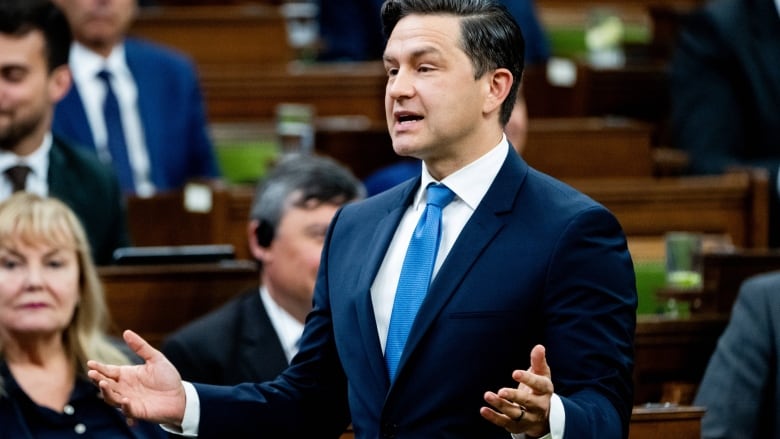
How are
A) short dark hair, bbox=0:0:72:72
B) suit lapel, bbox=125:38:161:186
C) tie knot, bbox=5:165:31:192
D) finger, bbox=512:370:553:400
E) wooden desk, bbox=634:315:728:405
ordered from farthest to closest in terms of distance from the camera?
suit lapel, bbox=125:38:161:186
short dark hair, bbox=0:0:72:72
tie knot, bbox=5:165:31:192
wooden desk, bbox=634:315:728:405
finger, bbox=512:370:553:400

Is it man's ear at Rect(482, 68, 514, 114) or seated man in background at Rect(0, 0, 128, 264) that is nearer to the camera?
man's ear at Rect(482, 68, 514, 114)

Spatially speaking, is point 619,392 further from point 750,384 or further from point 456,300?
point 750,384

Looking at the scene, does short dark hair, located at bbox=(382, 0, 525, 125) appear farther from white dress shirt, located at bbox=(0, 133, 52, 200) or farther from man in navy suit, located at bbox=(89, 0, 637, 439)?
white dress shirt, located at bbox=(0, 133, 52, 200)

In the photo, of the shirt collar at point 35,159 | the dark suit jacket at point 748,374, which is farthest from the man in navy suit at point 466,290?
the shirt collar at point 35,159

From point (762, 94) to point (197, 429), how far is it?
3.52m

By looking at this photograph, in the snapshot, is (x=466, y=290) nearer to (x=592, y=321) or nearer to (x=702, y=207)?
(x=592, y=321)

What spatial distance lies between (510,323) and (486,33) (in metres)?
0.40

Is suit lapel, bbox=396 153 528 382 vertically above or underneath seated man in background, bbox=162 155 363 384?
above

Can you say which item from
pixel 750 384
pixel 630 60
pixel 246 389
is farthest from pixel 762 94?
pixel 246 389

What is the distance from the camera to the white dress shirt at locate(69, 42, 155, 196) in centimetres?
500

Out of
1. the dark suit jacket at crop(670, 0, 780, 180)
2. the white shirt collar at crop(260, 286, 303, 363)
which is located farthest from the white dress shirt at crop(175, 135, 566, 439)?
the dark suit jacket at crop(670, 0, 780, 180)

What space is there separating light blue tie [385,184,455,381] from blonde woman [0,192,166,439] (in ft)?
3.96

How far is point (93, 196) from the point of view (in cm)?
415

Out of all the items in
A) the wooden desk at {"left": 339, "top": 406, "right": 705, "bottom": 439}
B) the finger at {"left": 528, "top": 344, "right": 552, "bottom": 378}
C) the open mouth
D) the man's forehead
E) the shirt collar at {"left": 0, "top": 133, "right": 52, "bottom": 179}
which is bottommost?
the wooden desk at {"left": 339, "top": 406, "right": 705, "bottom": 439}
